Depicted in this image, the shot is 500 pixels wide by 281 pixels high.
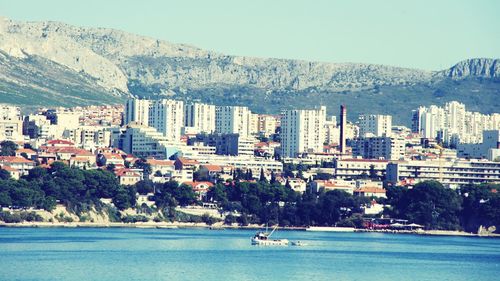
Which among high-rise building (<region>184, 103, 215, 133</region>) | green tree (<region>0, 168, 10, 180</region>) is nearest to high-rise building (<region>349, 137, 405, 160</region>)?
high-rise building (<region>184, 103, 215, 133</region>)

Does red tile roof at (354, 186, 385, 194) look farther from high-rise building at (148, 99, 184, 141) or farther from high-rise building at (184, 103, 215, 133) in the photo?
high-rise building at (184, 103, 215, 133)

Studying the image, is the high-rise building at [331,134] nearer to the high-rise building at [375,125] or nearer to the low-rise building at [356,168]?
the high-rise building at [375,125]

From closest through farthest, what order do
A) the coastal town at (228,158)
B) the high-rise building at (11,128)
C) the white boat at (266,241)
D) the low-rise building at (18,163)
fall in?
1. the white boat at (266,241)
2. the coastal town at (228,158)
3. the low-rise building at (18,163)
4. the high-rise building at (11,128)

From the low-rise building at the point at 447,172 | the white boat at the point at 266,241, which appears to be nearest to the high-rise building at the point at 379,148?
the low-rise building at the point at 447,172

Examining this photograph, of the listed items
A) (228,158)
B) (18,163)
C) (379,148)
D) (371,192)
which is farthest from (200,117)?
(371,192)

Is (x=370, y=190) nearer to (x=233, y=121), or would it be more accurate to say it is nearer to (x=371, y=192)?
(x=371, y=192)

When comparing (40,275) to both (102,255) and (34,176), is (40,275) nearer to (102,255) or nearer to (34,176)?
(102,255)
